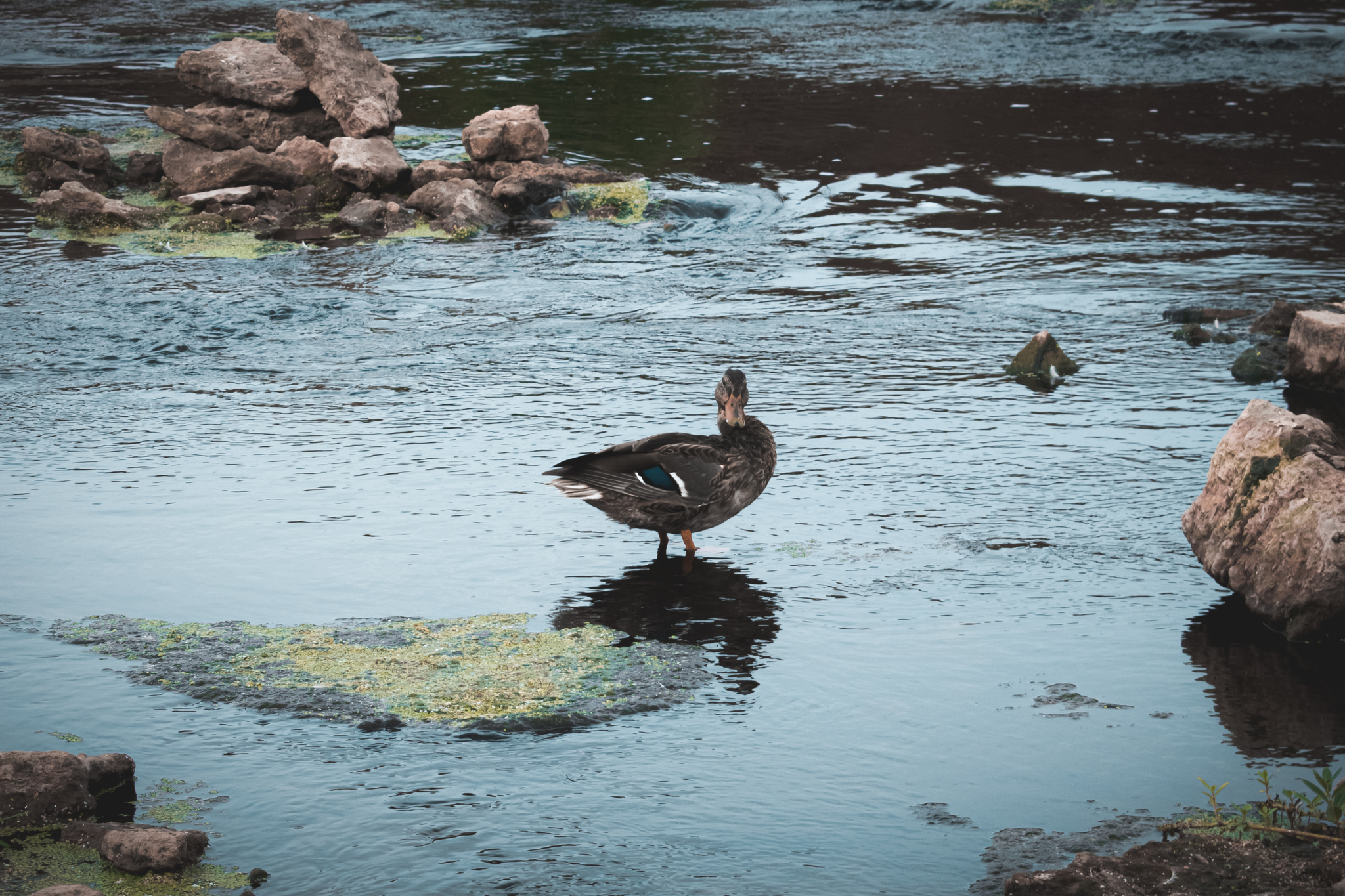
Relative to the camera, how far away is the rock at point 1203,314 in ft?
32.7

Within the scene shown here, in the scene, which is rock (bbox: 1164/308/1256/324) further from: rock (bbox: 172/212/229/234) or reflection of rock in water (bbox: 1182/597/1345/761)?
rock (bbox: 172/212/229/234)

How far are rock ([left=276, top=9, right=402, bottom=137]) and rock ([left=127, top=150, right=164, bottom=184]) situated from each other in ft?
6.35

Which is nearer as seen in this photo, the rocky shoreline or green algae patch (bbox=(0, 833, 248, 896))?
A: green algae patch (bbox=(0, 833, 248, 896))

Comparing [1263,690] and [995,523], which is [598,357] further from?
[1263,690]

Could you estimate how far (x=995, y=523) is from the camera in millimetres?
6539

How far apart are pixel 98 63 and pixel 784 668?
81.7 feet

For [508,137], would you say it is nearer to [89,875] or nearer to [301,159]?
[301,159]

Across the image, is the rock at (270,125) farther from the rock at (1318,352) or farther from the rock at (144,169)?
the rock at (1318,352)

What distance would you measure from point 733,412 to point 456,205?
798 centimetres

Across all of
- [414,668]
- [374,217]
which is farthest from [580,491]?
[374,217]

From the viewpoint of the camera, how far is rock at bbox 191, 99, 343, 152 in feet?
52.6

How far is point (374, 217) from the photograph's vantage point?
44.3 feet

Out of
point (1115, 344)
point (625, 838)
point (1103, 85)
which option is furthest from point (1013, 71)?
point (625, 838)

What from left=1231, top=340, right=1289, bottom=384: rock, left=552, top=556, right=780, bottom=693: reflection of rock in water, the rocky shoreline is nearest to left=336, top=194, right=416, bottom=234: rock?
the rocky shoreline
